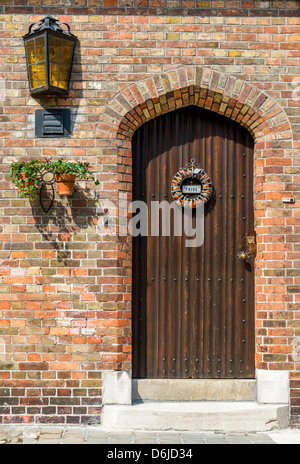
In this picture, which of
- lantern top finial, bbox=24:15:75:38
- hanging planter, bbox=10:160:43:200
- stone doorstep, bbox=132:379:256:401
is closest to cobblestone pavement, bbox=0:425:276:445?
stone doorstep, bbox=132:379:256:401

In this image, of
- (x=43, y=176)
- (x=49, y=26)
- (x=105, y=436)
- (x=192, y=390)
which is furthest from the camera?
(x=192, y=390)

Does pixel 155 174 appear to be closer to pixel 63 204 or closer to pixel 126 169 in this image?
pixel 126 169

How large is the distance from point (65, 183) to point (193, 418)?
94.4 inches

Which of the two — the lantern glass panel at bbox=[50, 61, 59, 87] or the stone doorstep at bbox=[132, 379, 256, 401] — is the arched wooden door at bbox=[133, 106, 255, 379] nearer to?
the stone doorstep at bbox=[132, 379, 256, 401]

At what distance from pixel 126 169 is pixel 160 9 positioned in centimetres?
152

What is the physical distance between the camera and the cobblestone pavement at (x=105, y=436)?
4.65 m

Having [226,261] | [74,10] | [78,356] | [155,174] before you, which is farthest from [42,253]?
[74,10]

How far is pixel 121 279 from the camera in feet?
16.9

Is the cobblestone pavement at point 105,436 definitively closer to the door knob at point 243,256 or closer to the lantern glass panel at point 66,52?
the door knob at point 243,256

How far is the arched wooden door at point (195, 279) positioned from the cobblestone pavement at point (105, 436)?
0.63 m

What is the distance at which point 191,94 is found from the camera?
17.4ft

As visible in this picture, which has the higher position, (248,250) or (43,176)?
(43,176)

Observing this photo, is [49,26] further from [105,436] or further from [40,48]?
[105,436]

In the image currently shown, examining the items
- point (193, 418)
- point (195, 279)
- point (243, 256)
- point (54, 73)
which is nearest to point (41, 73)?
point (54, 73)
